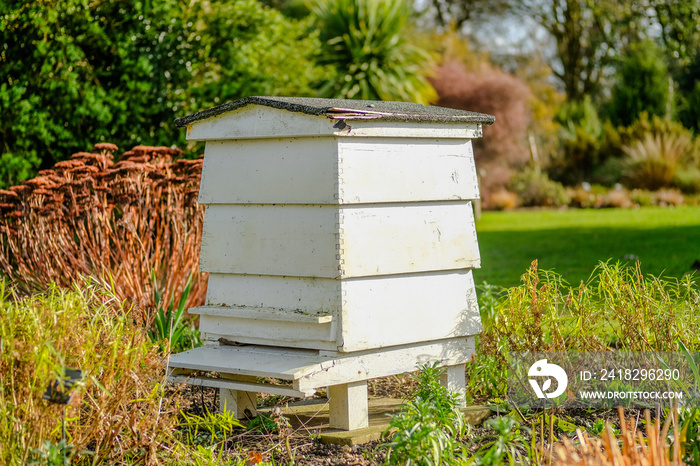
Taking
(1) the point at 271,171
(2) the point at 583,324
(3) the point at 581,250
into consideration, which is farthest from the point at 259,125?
(3) the point at 581,250

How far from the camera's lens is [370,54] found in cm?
1288

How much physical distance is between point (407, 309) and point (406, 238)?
315 mm

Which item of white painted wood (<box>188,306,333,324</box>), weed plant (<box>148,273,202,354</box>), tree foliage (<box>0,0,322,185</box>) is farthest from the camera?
tree foliage (<box>0,0,322,185</box>)

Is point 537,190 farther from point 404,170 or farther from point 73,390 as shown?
point 73,390

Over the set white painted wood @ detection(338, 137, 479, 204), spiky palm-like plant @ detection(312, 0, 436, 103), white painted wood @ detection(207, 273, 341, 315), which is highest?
spiky palm-like plant @ detection(312, 0, 436, 103)

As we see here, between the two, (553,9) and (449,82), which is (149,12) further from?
(553,9)

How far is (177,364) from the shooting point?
3.19 metres

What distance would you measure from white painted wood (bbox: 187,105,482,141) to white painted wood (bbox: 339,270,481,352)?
2.08 ft

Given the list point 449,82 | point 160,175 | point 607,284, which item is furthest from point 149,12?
point 449,82

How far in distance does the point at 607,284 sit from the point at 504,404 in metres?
0.80

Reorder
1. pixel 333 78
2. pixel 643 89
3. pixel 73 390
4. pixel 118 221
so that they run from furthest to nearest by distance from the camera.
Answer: pixel 643 89 < pixel 333 78 < pixel 118 221 < pixel 73 390

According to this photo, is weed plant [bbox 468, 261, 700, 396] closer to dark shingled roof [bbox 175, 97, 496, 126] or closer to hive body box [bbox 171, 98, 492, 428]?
hive body box [bbox 171, 98, 492, 428]

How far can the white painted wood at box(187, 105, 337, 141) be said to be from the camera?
307 centimetres

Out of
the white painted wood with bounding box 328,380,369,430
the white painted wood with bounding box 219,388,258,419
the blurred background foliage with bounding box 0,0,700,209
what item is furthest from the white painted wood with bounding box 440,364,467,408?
the blurred background foliage with bounding box 0,0,700,209
